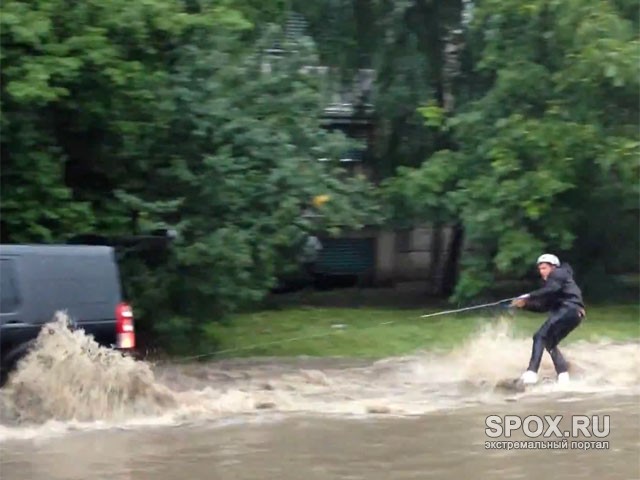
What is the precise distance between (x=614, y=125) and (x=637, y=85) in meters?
0.91

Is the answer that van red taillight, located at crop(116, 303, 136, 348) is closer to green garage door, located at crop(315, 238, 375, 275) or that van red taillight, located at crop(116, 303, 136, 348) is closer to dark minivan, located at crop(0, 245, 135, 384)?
dark minivan, located at crop(0, 245, 135, 384)

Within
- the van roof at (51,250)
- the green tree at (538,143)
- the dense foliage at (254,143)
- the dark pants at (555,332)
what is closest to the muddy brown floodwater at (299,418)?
the dark pants at (555,332)

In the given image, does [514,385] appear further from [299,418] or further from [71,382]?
[71,382]

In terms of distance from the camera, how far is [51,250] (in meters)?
11.7

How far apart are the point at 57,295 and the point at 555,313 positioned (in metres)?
5.41

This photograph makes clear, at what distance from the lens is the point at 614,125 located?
19.1m

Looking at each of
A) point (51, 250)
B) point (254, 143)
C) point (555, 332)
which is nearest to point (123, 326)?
point (51, 250)

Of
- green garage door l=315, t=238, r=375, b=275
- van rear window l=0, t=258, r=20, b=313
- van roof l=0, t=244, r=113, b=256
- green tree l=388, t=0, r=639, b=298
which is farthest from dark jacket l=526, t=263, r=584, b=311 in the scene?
green garage door l=315, t=238, r=375, b=275

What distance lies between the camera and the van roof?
11.6 m

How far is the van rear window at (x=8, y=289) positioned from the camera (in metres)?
11.4

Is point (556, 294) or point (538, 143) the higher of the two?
point (556, 294)

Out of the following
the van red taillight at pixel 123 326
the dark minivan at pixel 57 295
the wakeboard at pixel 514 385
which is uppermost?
the dark minivan at pixel 57 295

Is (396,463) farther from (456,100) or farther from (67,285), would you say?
(456,100)

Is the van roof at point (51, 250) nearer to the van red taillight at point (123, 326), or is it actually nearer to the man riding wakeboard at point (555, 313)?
the van red taillight at point (123, 326)
